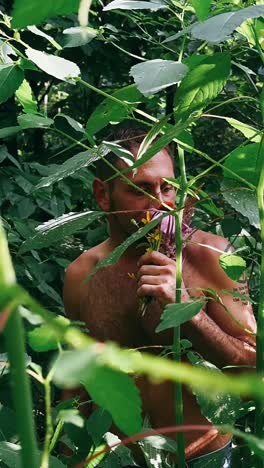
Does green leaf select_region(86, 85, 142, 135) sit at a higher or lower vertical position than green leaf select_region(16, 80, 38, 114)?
higher

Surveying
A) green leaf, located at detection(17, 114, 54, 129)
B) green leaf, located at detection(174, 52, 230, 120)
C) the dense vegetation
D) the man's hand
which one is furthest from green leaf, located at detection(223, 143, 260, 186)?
the man's hand

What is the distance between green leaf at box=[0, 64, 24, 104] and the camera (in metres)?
0.93

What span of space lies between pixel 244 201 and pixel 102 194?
1.27 m

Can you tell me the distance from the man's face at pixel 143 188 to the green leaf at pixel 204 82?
3.08 ft

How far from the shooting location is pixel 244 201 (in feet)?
3.11

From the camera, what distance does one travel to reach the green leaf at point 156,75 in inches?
29.1

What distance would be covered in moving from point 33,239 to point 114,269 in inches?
49.3

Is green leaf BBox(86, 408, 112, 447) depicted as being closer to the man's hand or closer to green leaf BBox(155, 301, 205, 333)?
green leaf BBox(155, 301, 205, 333)

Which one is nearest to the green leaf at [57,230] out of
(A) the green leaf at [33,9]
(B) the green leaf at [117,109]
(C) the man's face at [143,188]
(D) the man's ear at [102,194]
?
(B) the green leaf at [117,109]

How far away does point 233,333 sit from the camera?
172cm

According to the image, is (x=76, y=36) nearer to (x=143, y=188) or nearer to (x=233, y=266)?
(x=233, y=266)

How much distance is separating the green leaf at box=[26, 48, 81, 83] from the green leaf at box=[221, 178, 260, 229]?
249 millimetres

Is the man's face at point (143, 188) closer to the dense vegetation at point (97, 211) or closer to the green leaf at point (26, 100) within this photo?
the dense vegetation at point (97, 211)

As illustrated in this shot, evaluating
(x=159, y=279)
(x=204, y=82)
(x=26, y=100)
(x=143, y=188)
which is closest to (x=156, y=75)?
(x=204, y=82)
